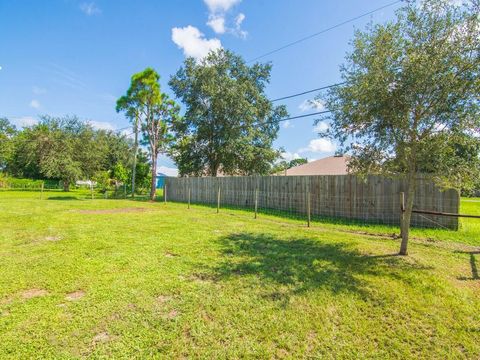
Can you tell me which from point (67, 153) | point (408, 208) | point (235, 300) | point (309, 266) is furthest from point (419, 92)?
point (67, 153)

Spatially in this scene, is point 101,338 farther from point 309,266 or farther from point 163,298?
point 309,266

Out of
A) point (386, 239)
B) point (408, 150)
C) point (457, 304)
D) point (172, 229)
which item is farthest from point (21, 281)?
point (386, 239)

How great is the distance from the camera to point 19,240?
19.5 ft

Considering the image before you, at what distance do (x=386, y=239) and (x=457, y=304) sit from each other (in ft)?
11.2

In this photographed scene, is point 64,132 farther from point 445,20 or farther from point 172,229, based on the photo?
point 445,20

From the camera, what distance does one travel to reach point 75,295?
3.31 metres

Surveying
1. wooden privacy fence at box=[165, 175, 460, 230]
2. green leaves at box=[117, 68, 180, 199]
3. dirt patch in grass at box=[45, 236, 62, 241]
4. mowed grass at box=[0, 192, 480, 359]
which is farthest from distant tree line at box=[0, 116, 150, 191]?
mowed grass at box=[0, 192, 480, 359]

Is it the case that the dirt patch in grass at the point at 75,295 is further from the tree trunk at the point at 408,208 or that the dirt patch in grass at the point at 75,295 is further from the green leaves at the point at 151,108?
the green leaves at the point at 151,108

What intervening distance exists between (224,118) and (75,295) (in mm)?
17262

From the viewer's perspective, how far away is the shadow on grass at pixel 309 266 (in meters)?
3.76

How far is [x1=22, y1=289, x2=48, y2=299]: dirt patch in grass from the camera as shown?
326 cm

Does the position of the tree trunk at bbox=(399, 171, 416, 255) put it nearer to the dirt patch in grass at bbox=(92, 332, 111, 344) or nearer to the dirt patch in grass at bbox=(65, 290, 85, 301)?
the dirt patch in grass at bbox=(92, 332, 111, 344)

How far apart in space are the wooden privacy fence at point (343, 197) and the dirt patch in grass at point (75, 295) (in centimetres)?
542

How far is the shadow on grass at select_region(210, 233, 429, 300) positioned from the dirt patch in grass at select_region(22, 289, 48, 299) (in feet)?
7.37
